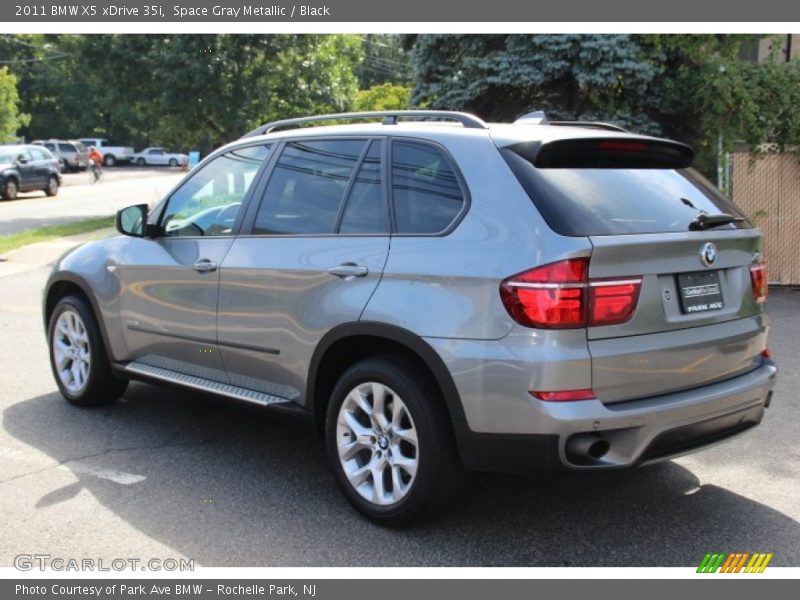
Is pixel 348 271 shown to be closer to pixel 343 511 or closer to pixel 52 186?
pixel 343 511

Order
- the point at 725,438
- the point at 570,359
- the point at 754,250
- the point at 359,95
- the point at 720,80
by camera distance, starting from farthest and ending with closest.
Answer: the point at 359,95 < the point at 720,80 < the point at 754,250 < the point at 725,438 < the point at 570,359

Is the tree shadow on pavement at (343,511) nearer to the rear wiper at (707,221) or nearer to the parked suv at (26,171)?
the rear wiper at (707,221)

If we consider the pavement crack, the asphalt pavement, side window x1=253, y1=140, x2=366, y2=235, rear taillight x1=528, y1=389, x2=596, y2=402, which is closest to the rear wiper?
rear taillight x1=528, y1=389, x2=596, y2=402

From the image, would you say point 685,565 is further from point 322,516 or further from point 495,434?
point 322,516

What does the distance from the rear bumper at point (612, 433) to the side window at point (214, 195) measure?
7.08 feet

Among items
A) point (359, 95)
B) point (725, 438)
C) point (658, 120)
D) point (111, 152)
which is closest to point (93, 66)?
point (359, 95)

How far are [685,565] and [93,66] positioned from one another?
20.1 metres

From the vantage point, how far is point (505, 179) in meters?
3.70

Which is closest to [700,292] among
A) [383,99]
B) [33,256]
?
[33,256]

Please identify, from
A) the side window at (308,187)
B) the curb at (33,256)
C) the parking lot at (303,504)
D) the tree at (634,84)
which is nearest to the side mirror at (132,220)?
the side window at (308,187)

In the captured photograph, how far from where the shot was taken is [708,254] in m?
3.79

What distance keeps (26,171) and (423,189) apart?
28842 millimetres

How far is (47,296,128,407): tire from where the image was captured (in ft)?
18.9

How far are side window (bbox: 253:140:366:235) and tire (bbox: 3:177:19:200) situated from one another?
88.7 ft
